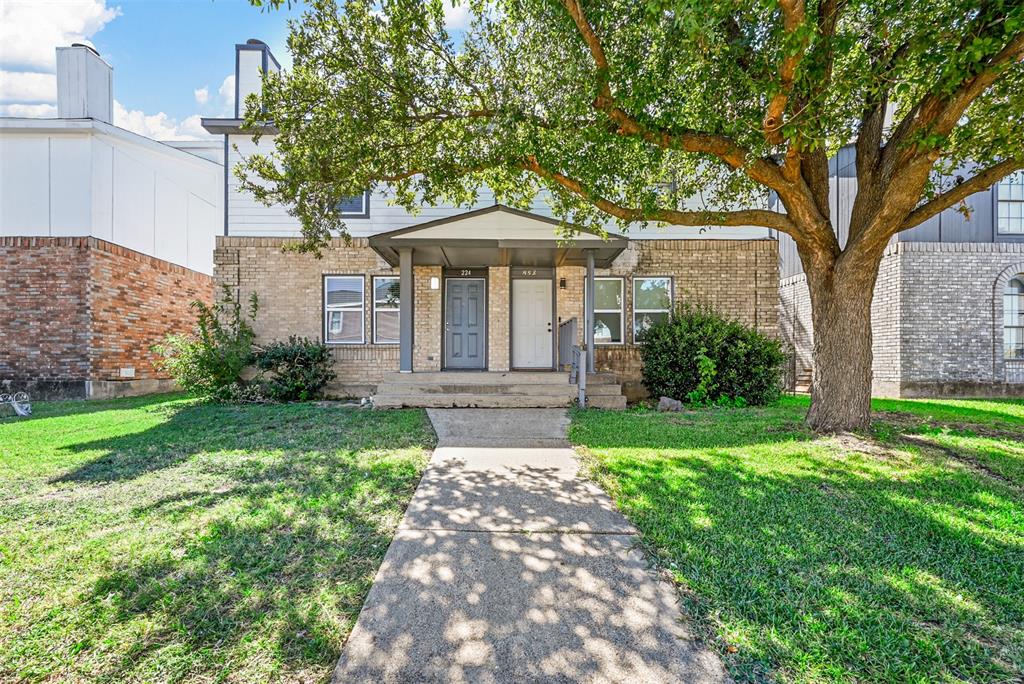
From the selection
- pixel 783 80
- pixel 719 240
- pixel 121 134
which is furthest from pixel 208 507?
pixel 121 134

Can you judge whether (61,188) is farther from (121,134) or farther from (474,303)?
(474,303)

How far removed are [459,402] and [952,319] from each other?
1174cm

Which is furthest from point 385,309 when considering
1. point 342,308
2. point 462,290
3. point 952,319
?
point 952,319

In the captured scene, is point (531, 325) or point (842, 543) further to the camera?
point (531, 325)

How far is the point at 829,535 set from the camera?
3293mm

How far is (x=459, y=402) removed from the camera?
361 inches

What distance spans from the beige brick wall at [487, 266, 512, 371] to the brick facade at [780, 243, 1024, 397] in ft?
30.6

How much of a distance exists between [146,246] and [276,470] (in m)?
12.1

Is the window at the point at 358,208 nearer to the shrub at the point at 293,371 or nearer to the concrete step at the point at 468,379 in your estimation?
the shrub at the point at 293,371

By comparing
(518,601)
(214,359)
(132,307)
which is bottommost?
(518,601)

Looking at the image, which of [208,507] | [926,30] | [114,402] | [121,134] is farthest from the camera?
[121,134]

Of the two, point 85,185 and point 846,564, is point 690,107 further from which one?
point 85,185

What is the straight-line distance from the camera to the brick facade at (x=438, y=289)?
11.4 meters

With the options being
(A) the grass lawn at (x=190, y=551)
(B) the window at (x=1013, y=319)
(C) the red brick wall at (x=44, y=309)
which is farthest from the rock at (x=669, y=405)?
(C) the red brick wall at (x=44, y=309)
